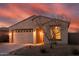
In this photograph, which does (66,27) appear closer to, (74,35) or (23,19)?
(74,35)

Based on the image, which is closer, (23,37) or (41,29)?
(41,29)

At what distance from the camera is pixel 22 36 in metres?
4.41

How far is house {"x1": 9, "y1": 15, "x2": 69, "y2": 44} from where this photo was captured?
422cm

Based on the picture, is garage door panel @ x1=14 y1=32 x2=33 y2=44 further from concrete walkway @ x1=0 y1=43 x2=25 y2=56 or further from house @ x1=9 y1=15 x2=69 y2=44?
concrete walkway @ x1=0 y1=43 x2=25 y2=56

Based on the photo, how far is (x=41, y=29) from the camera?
14.0 feet

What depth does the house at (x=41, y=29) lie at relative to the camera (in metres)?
4.22

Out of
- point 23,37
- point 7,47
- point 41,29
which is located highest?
point 41,29

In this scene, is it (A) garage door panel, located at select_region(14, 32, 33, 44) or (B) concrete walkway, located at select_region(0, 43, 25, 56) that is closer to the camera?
(B) concrete walkway, located at select_region(0, 43, 25, 56)

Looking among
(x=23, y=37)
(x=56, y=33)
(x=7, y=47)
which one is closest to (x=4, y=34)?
(x=7, y=47)

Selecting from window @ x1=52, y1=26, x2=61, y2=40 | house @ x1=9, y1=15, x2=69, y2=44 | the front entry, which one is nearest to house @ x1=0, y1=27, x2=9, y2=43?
house @ x1=9, y1=15, x2=69, y2=44

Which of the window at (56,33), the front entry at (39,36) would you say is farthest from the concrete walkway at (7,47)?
the window at (56,33)

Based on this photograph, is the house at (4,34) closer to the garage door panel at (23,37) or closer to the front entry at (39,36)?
the garage door panel at (23,37)

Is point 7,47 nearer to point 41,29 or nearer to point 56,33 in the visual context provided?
point 41,29

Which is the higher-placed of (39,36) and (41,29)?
(41,29)
